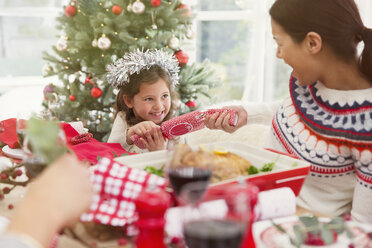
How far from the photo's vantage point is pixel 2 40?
183 inches

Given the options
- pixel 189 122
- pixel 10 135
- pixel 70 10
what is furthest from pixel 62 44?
pixel 189 122

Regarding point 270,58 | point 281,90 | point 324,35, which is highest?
point 324,35

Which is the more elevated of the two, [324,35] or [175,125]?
[324,35]

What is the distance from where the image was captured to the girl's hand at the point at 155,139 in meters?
1.88

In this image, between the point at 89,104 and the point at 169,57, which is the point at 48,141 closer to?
the point at 169,57

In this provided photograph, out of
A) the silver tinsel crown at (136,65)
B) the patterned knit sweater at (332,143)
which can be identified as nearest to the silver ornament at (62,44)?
the silver tinsel crown at (136,65)

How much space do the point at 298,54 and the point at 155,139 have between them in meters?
0.74

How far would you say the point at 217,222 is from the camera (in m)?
0.70

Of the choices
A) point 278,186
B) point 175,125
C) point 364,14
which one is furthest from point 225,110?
point 364,14

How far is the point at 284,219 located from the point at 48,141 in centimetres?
53

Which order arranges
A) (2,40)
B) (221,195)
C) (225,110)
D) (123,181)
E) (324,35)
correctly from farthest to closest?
1. (2,40)
2. (225,110)
3. (324,35)
4. (123,181)
5. (221,195)

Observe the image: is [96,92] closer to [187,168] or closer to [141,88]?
[141,88]

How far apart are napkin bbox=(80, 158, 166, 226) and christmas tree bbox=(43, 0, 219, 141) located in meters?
2.30

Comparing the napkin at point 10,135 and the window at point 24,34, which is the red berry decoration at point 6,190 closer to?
the napkin at point 10,135
